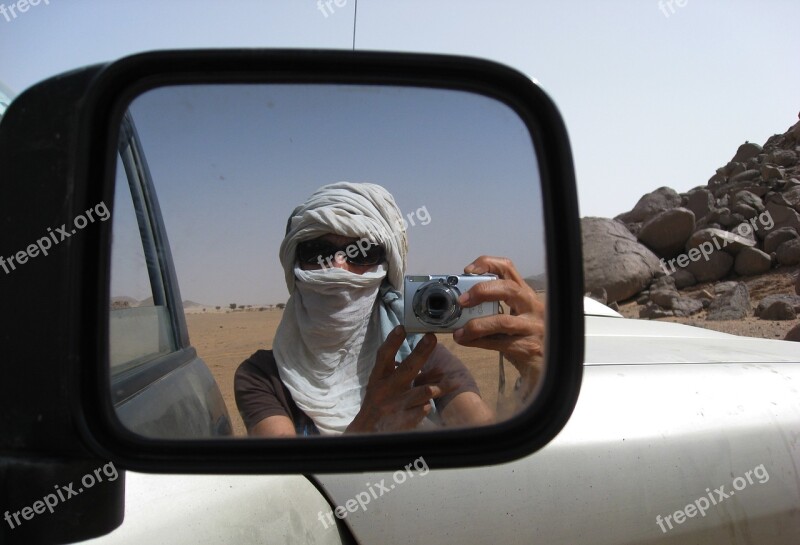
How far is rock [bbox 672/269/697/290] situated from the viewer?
19516 millimetres

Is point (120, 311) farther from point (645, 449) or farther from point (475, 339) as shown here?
point (645, 449)

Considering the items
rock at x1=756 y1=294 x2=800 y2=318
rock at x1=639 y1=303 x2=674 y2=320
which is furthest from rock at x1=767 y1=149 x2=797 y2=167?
rock at x1=756 y1=294 x2=800 y2=318

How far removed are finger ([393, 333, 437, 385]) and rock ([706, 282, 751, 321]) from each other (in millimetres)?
15269

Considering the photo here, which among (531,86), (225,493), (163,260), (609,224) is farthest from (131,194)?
(609,224)

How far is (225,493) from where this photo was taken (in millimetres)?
1508

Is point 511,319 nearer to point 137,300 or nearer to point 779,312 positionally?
point 137,300

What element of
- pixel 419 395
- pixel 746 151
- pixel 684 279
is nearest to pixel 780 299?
pixel 684 279

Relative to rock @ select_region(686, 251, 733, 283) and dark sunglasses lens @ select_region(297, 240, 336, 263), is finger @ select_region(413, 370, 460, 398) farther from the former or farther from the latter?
rock @ select_region(686, 251, 733, 283)

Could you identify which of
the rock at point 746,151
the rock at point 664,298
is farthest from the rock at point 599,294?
the rock at point 746,151

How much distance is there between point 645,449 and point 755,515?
45 cm

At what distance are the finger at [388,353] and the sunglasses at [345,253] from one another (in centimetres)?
14

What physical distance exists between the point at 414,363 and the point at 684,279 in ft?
65.2

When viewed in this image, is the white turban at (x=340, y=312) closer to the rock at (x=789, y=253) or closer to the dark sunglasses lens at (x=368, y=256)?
the dark sunglasses lens at (x=368, y=256)

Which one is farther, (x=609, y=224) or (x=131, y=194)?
(x=609, y=224)
